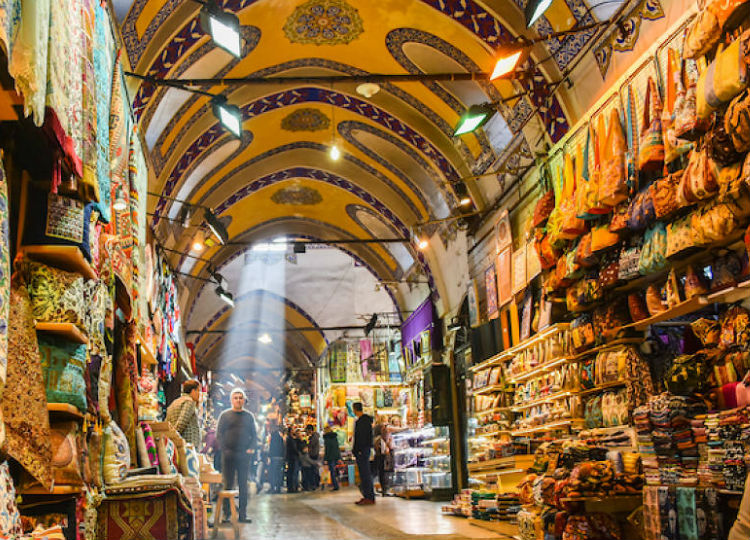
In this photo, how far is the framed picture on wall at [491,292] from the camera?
9.36 metres

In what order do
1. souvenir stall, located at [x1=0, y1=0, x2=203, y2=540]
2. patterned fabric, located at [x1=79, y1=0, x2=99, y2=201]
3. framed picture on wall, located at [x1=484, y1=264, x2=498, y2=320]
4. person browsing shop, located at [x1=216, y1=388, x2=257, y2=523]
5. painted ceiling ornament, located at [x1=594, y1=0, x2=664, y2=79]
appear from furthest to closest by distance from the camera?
1. framed picture on wall, located at [x1=484, y1=264, x2=498, y2=320]
2. person browsing shop, located at [x1=216, y1=388, x2=257, y2=523]
3. painted ceiling ornament, located at [x1=594, y1=0, x2=664, y2=79]
4. patterned fabric, located at [x1=79, y1=0, x2=99, y2=201]
5. souvenir stall, located at [x1=0, y1=0, x2=203, y2=540]

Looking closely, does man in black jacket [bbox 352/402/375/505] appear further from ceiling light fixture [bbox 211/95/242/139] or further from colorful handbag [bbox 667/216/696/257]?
colorful handbag [bbox 667/216/696/257]

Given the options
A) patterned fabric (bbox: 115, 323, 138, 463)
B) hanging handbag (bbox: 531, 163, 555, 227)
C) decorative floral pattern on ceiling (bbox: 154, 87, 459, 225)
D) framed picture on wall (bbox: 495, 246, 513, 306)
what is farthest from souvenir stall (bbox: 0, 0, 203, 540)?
decorative floral pattern on ceiling (bbox: 154, 87, 459, 225)

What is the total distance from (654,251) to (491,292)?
4327 millimetres

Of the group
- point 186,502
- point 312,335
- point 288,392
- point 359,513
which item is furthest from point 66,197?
point 288,392

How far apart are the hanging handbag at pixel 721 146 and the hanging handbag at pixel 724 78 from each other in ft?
0.38

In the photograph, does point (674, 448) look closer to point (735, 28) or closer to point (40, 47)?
point (735, 28)

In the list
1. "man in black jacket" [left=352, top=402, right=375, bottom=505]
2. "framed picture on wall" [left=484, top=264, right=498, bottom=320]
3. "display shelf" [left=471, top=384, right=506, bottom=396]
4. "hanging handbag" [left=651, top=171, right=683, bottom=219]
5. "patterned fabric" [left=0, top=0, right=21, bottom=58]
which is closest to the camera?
"patterned fabric" [left=0, top=0, right=21, bottom=58]

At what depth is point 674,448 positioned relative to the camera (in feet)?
14.9

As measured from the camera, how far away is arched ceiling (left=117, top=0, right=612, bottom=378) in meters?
7.47

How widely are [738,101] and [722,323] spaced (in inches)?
54.5

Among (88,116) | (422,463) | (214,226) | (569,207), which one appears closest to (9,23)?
(88,116)

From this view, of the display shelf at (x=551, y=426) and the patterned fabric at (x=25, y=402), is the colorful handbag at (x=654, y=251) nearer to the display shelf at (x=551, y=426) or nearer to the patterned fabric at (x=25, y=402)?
the display shelf at (x=551, y=426)

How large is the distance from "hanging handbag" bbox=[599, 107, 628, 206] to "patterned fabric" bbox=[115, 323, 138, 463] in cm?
381
